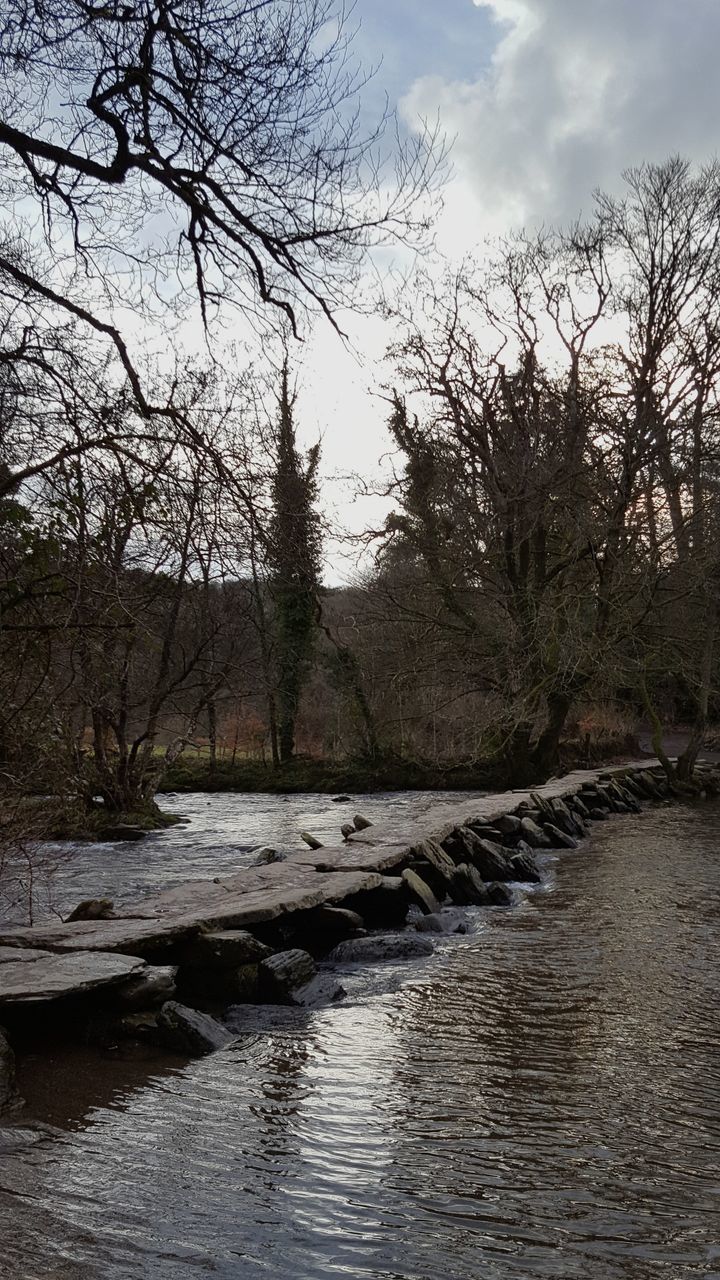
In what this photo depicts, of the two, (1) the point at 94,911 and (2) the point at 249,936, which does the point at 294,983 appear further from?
(1) the point at 94,911

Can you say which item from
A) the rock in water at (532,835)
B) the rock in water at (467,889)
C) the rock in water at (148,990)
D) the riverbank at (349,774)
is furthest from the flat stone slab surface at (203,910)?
the riverbank at (349,774)

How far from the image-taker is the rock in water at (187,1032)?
15.6ft

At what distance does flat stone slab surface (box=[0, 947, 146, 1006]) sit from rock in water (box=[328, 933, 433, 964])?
1.86m

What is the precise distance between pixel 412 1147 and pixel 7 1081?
1.68m

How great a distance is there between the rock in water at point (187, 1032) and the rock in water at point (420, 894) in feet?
11.0

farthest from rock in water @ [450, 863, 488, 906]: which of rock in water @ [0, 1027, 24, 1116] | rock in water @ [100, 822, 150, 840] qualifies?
rock in water @ [100, 822, 150, 840]

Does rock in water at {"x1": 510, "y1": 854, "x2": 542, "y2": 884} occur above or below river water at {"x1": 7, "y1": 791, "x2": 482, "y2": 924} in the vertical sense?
below

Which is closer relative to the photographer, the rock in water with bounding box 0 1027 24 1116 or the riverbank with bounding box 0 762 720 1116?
the rock in water with bounding box 0 1027 24 1116

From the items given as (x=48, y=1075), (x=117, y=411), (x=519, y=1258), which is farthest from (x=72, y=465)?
(x=519, y=1258)

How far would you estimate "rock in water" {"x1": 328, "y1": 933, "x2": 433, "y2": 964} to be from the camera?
672 centimetres

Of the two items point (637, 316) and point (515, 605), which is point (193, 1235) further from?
point (637, 316)

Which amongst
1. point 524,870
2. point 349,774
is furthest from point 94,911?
point 349,774

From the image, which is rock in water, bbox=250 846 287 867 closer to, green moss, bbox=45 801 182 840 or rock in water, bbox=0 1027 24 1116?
green moss, bbox=45 801 182 840

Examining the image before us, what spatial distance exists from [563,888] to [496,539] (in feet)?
29.4
